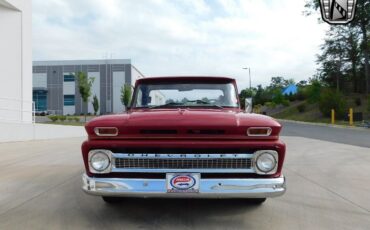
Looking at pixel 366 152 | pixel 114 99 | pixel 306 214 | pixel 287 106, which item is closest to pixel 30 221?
pixel 306 214

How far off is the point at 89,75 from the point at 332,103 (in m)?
43.9

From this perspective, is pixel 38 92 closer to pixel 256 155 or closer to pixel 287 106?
pixel 287 106

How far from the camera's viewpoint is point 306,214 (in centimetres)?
491

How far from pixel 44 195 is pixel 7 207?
75 cm

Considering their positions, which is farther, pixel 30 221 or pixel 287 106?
pixel 287 106

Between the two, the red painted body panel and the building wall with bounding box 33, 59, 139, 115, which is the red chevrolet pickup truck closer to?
the red painted body panel

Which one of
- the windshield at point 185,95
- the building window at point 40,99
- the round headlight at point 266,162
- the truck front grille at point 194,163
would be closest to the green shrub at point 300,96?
the building window at point 40,99

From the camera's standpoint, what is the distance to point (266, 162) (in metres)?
4.15

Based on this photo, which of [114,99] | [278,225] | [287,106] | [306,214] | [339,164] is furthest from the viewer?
[114,99]

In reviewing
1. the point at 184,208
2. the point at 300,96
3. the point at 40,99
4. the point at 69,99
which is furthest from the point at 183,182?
the point at 40,99

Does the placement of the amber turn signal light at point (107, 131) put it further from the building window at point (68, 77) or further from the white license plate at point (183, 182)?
the building window at point (68, 77)

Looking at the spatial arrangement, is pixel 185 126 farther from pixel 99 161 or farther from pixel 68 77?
pixel 68 77

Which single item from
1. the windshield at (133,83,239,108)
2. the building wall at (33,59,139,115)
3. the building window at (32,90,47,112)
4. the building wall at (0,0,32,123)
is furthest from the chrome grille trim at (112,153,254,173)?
the building window at (32,90,47,112)

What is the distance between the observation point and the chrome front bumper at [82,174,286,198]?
13.1 feet
